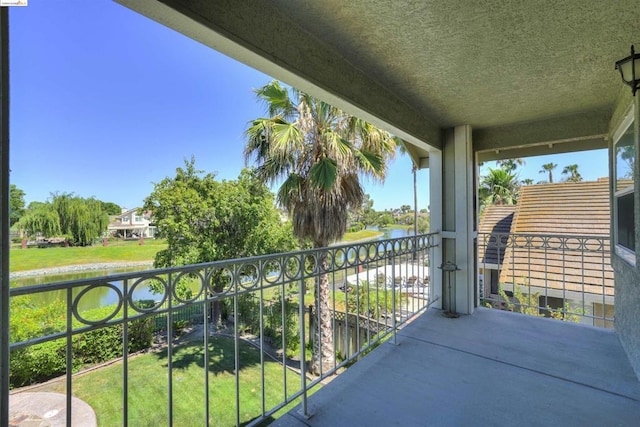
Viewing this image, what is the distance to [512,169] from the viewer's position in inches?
717

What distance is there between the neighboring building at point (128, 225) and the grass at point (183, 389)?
5835mm

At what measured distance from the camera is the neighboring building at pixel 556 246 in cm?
493

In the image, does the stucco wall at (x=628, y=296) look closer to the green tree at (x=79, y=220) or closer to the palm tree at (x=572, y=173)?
the green tree at (x=79, y=220)

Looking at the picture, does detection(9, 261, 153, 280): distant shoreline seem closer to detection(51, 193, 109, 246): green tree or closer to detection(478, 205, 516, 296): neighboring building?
detection(51, 193, 109, 246): green tree

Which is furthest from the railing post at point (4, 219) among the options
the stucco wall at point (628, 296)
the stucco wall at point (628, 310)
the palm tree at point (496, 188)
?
the palm tree at point (496, 188)

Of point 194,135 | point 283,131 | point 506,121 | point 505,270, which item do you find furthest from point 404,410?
point 194,135

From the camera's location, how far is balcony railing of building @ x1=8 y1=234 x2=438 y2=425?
42.3 inches

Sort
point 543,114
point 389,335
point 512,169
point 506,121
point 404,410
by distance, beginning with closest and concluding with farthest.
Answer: point 404,410 → point 389,335 → point 543,114 → point 506,121 → point 512,169

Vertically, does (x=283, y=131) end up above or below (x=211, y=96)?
below

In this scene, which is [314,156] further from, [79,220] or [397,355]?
[79,220]

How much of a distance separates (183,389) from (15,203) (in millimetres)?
6590

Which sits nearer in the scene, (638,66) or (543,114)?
(638,66)

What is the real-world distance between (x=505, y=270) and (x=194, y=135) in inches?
811

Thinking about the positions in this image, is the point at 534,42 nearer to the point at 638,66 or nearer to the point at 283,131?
the point at 638,66
